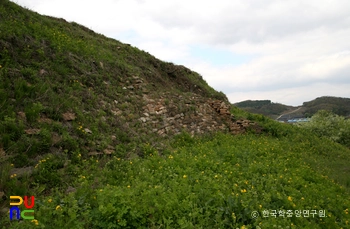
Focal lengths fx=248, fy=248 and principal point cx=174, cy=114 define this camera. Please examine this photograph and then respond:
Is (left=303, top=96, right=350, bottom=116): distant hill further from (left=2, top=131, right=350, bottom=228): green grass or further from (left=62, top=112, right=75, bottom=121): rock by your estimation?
(left=62, top=112, right=75, bottom=121): rock

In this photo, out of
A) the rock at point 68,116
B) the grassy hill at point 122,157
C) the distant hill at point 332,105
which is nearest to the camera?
the grassy hill at point 122,157

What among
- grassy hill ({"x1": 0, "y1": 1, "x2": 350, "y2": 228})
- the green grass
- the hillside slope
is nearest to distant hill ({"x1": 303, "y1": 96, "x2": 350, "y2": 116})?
the hillside slope

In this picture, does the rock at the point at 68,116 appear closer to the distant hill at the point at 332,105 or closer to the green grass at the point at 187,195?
the green grass at the point at 187,195

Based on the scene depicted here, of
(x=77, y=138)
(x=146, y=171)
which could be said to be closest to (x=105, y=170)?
(x=146, y=171)

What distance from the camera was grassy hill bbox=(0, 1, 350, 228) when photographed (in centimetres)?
423

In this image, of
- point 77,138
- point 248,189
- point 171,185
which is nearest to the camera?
point 171,185

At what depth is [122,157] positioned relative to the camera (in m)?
7.19

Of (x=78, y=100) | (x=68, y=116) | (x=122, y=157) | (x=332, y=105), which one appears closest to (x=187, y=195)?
(x=122, y=157)

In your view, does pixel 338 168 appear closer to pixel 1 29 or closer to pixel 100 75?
pixel 100 75

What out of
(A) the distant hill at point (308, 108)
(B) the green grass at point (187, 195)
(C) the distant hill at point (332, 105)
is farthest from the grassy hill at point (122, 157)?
(C) the distant hill at point (332, 105)

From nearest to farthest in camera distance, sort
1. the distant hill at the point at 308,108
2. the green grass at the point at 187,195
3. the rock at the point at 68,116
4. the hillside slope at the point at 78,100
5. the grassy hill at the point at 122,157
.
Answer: the green grass at the point at 187,195, the grassy hill at the point at 122,157, the hillside slope at the point at 78,100, the rock at the point at 68,116, the distant hill at the point at 308,108

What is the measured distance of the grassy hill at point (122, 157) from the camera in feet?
13.9

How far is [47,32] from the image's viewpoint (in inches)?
399

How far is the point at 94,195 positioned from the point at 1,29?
694cm
